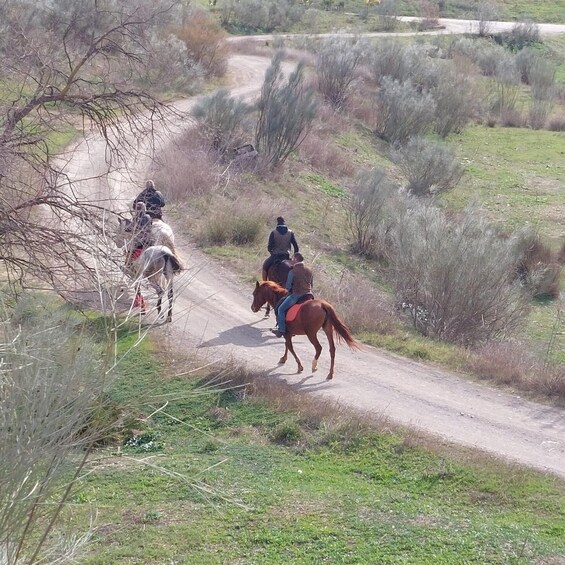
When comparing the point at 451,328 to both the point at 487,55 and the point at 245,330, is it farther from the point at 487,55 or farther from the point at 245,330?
the point at 487,55

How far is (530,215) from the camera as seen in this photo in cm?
3212

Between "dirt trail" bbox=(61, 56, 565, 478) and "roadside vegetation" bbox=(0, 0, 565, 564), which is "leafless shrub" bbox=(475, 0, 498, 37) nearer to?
"roadside vegetation" bbox=(0, 0, 565, 564)

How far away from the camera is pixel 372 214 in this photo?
2620 cm

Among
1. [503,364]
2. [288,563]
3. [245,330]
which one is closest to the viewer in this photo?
[288,563]

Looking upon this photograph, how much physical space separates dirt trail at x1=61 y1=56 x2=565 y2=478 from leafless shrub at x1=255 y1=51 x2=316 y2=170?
482 inches

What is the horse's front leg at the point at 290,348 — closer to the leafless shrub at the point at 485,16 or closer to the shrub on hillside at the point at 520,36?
the shrub on hillside at the point at 520,36

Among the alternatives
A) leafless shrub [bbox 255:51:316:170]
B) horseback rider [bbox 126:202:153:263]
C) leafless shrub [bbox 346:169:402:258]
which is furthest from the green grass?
horseback rider [bbox 126:202:153:263]

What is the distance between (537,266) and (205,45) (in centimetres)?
2277

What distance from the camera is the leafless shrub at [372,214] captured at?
25.6 m

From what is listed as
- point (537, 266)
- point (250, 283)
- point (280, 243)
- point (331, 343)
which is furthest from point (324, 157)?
point (331, 343)

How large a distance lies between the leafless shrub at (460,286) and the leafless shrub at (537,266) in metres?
3.95

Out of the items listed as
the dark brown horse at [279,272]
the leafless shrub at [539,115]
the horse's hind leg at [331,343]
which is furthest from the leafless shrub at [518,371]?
the leafless shrub at [539,115]

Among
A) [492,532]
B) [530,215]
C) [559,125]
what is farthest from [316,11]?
[492,532]

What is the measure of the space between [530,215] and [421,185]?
3755mm
